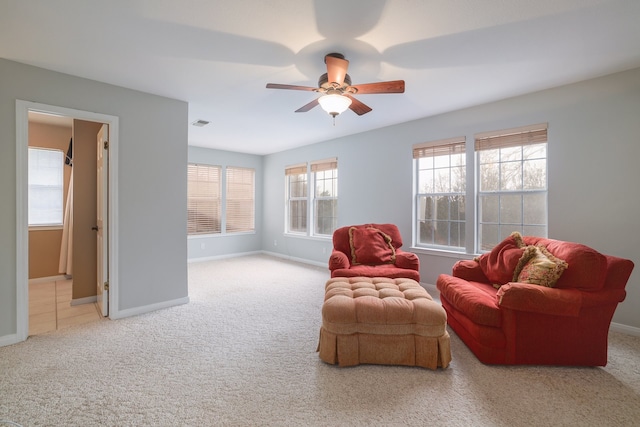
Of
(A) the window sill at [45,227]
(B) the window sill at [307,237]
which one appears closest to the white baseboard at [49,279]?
(A) the window sill at [45,227]

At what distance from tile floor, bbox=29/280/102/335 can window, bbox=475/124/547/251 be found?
4789 millimetres

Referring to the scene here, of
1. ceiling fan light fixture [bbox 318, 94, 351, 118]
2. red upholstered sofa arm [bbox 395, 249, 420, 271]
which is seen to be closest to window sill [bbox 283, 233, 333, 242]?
red upholstered sofa arm [bbox 395, 249, 420, 271]

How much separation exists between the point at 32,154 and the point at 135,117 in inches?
109

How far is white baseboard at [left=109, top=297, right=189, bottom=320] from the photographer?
3.13 metres

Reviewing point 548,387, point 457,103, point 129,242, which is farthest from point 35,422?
point 457,103

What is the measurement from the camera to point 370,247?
3.68 m

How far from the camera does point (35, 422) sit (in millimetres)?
1634

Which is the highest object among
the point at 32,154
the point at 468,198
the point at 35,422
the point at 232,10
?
the point at 232,10

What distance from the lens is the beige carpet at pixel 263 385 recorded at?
5.52ft

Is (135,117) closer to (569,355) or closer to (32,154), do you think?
(32,154)

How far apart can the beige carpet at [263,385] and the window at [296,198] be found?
3.66 meters

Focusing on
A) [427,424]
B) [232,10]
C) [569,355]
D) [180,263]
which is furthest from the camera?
[180,263]

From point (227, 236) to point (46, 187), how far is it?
319cm

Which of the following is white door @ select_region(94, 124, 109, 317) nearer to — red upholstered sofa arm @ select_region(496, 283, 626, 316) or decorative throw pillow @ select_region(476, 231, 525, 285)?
red upholstered sofa arm @ select_region(496, 283, 626, 316)
